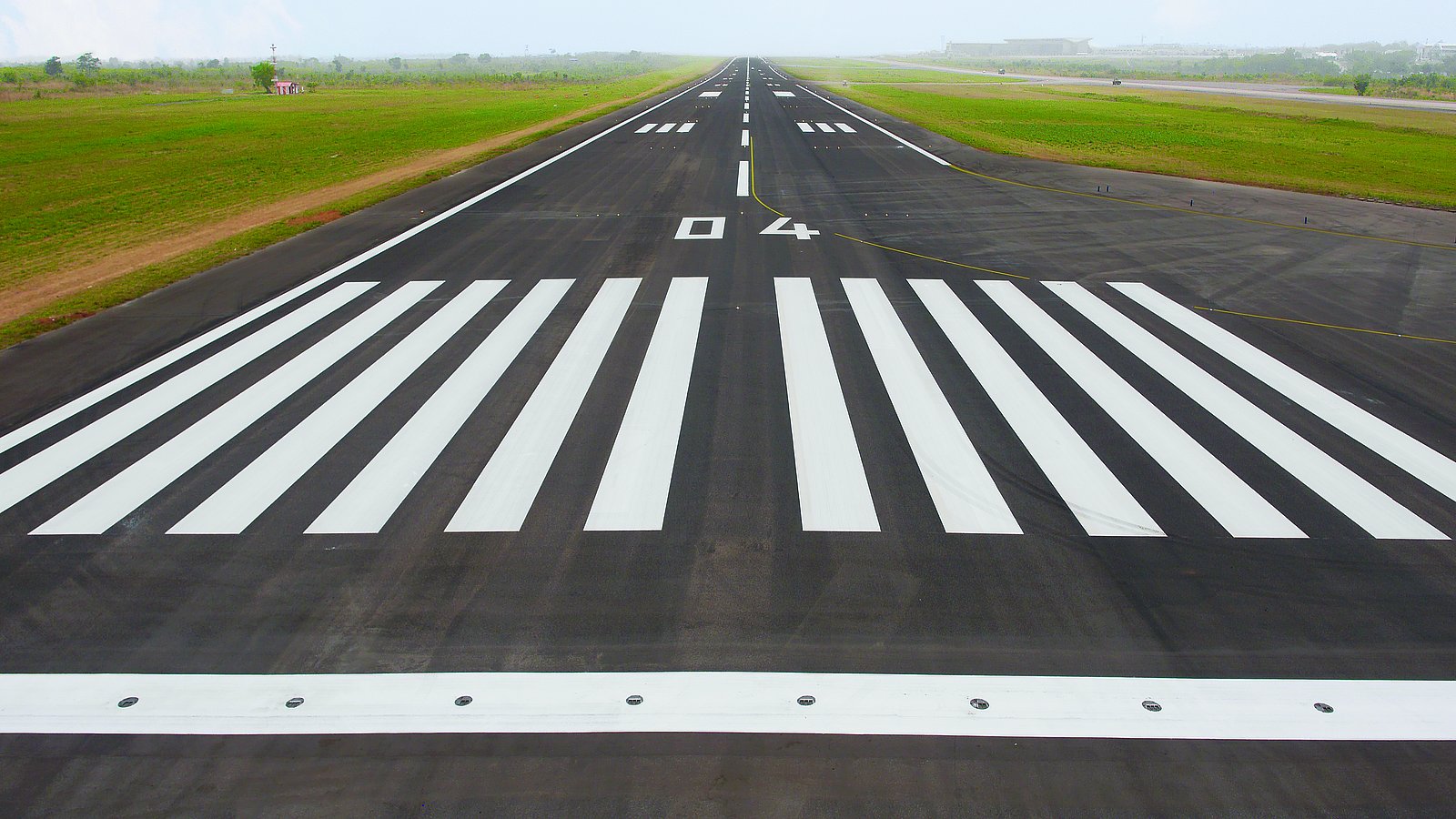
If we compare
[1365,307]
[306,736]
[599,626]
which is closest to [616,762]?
[599,626]

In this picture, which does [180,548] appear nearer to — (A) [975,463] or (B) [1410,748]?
(A) [975,463]

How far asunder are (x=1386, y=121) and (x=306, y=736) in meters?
49.9

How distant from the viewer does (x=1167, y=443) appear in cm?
690

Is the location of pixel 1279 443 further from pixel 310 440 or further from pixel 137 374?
pixel 137 374

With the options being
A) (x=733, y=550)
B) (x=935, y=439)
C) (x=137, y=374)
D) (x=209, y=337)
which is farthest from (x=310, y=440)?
(x=935, y=439)

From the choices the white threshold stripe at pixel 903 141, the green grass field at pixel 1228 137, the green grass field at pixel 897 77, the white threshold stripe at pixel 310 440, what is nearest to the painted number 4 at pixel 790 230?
the white threshold stripe at pixel 310 440

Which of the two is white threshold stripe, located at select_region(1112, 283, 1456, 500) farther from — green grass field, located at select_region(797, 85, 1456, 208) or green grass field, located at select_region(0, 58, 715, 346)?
green grass field, located at select_region(0, 58, 715, 346)

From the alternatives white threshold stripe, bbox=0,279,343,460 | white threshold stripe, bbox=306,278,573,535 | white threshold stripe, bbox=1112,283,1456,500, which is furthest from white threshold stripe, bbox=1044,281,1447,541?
white threshold stripe, bbox=0,279,343,460

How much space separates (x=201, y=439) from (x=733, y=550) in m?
5.20

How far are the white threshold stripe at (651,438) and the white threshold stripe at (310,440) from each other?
2584mm

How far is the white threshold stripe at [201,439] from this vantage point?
235 inches

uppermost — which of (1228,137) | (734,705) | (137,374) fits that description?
(1228,137)

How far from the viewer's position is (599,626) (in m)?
4.77

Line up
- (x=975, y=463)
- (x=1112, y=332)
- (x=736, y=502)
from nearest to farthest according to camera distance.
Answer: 1. (x=736, y=502)
2. (x=975, y=463)
3. (x=1112, y=332)
